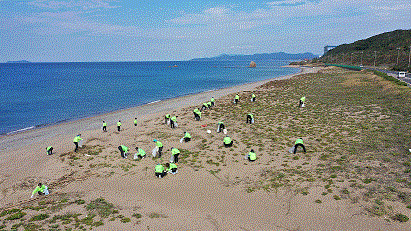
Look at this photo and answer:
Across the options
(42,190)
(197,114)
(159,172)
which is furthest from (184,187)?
(197,114)

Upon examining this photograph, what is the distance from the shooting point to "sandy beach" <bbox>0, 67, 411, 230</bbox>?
11.1 meters

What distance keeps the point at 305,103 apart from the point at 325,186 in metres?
22.8

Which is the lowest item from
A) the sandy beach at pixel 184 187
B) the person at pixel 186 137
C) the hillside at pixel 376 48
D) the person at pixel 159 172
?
the sandy beach at pixel 184 187

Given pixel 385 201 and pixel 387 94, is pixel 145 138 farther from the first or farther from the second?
pixel 387 94

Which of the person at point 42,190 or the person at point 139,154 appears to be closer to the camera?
the person at point 42,190

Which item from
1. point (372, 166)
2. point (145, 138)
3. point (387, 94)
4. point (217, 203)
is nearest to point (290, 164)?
point (372, 166)

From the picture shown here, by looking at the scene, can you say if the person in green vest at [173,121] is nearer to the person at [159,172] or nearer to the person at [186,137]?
the person at [186,137]

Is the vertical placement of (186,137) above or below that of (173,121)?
below

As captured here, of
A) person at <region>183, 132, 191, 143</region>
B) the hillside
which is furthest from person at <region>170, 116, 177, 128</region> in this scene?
the hillside

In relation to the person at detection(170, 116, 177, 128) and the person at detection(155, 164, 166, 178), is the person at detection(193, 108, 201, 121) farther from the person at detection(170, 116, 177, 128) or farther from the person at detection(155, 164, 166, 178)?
the person at detection(155, 164, 166, 178)

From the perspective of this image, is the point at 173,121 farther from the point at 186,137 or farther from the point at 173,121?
the point at 186,137

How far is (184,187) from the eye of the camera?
14.4 metres

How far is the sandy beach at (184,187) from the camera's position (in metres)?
11.1

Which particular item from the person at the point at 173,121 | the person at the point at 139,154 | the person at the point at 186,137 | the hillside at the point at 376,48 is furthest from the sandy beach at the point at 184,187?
the hillside at the point at 376,48
